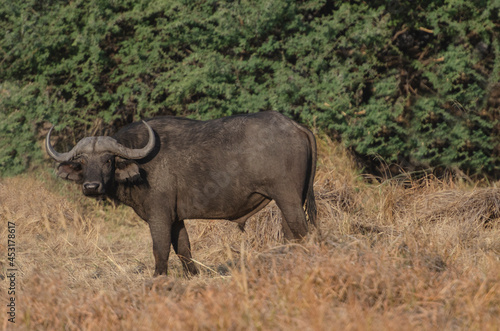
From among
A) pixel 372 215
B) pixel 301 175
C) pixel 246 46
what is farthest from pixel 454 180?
pixel 301 175

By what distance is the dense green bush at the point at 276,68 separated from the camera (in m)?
9.51

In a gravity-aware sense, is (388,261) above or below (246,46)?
above

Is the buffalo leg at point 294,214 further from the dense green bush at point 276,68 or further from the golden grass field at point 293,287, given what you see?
the dense green bush at point 276,68

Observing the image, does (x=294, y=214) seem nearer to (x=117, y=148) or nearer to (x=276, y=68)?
(x=117, y=148)

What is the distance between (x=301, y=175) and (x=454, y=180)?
487 cm

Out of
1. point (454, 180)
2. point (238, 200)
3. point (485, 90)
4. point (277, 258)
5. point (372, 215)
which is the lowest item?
point (454, 180)

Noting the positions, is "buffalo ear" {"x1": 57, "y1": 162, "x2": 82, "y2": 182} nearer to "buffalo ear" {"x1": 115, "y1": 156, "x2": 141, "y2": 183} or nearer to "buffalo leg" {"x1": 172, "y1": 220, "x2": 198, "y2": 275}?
"buffalo ear" {"x1": 115, "y1": 156, "x2": 141, "y2": 183}

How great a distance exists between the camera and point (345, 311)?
3766 mm

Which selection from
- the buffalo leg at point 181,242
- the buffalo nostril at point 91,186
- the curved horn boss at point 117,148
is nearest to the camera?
the buffalo nostril at point 91,186

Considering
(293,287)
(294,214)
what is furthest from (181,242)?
(293,287)

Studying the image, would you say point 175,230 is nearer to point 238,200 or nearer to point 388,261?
point 238,200

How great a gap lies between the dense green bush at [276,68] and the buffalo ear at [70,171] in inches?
144

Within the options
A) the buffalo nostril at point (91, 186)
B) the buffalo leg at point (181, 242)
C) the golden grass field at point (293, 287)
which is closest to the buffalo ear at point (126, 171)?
the buffalo nostril at point (91, 186)

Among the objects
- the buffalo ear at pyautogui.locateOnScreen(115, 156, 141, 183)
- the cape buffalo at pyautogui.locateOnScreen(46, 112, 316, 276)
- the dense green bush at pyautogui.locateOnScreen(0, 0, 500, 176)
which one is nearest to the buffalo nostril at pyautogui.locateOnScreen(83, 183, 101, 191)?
the cape buffalo at pyautogui.locateOnScreen(46, 112, 316, 276)
